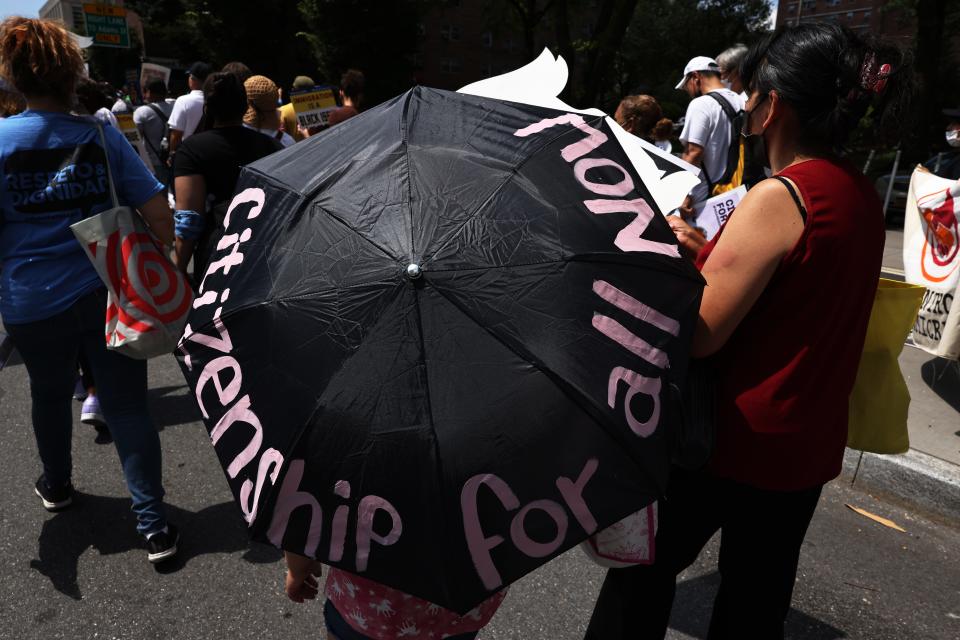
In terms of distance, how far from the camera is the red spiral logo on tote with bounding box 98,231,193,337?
106 inches

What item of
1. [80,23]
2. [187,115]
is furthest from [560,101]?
[80,23]

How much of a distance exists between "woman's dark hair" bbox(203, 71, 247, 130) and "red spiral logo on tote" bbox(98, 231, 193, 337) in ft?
3.31

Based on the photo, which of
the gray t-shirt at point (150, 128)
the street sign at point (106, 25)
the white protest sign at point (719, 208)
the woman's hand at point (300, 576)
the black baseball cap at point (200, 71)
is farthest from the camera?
the street sign at point (106, 25)

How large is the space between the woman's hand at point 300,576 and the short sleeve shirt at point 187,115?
562 centimetres

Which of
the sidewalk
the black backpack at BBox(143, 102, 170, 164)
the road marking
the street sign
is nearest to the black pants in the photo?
the sidewalk

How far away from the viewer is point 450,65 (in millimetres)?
49938

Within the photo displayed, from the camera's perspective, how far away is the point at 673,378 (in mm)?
1249

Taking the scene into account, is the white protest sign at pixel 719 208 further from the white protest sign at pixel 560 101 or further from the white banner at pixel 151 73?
the white banner at pixel 151 73

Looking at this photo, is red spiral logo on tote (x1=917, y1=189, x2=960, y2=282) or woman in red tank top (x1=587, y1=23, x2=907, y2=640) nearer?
woman in red tank top (x1=587, y1=23, x2=907, y2=640)

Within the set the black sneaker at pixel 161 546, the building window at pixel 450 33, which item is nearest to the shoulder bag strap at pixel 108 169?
the black sneaker at pixel 161 546

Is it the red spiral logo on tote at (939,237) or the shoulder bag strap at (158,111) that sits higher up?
the red spiral logo on tote at (939,237)

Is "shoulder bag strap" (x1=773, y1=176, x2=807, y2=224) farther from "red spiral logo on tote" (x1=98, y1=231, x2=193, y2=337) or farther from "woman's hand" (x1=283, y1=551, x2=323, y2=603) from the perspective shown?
"red spiral logo on tote" (x1=98, y1=231, x2=193, y2=337)

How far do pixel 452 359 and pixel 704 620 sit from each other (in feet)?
7.15

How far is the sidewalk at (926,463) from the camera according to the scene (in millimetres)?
3602
